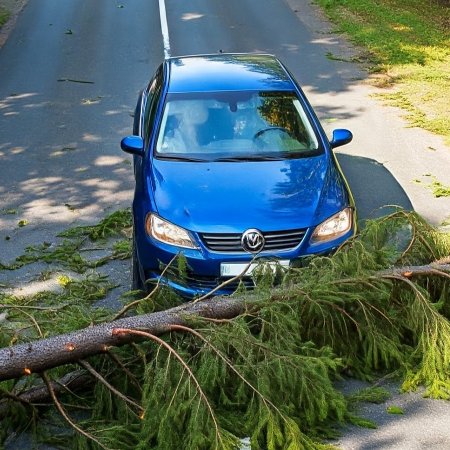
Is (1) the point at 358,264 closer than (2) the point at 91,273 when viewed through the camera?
Yes

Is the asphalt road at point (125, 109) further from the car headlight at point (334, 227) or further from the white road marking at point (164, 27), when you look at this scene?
the car headlight at point (334, 227)

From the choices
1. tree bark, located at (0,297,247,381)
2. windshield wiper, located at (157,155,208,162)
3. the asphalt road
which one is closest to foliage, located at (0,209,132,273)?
the asphalt road

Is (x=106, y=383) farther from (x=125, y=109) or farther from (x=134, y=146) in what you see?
(x=125, y=109)

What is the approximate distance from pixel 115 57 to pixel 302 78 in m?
5.09

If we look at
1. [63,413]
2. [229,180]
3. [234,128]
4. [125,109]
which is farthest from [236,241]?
[125,109]

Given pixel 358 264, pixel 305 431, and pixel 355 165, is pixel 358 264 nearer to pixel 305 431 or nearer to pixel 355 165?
pixel 305 431

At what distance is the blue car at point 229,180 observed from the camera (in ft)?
21.5

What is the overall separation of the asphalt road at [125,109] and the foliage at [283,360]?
39 cm

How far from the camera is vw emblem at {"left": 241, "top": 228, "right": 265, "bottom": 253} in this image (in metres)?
6.53

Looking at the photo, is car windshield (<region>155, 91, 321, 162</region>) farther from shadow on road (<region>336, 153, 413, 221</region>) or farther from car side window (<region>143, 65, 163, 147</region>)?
shadow on road (<region>336, 153, 413, 221</region>)

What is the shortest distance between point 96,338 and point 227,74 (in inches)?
180

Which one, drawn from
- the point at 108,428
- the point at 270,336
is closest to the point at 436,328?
the point at 270,336

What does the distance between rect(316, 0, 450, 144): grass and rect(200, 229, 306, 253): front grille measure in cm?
668

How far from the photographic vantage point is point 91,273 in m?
7.93
